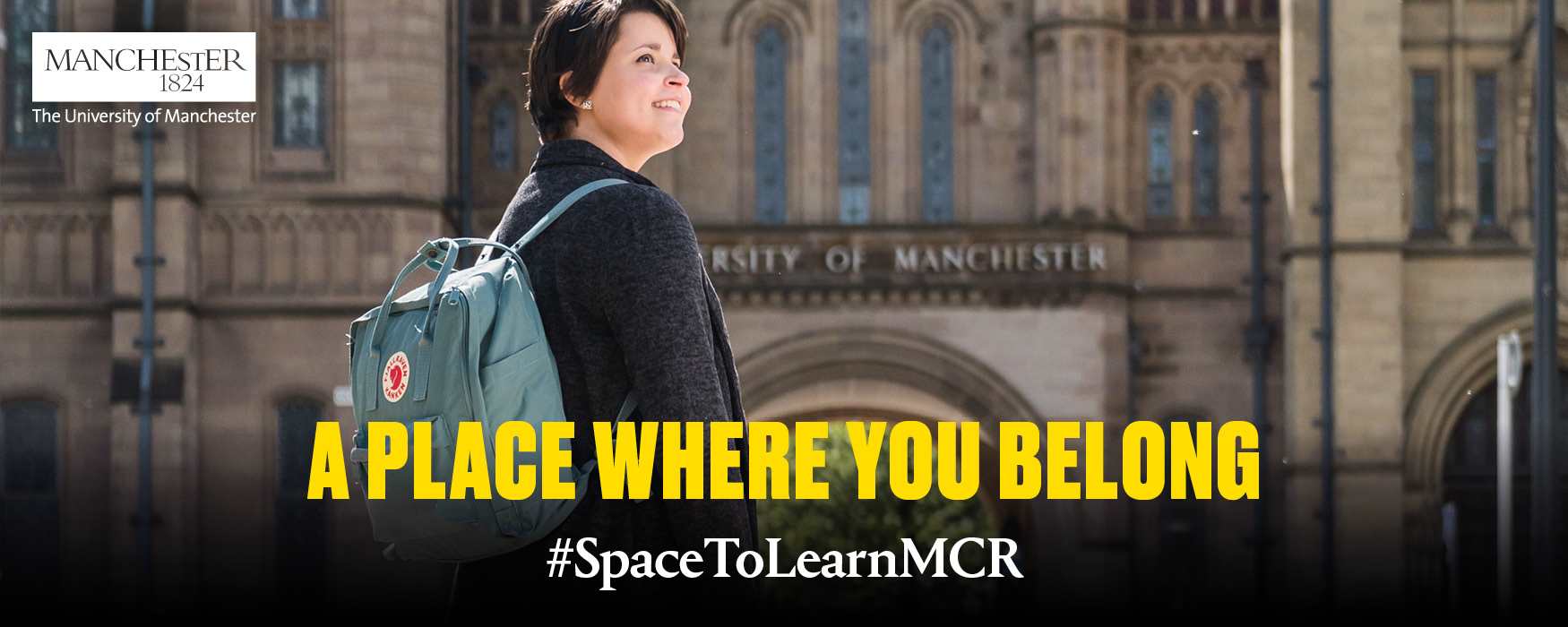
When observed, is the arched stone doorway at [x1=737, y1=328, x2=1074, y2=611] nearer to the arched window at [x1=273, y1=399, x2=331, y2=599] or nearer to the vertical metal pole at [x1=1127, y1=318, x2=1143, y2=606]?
the vertical metal pole at [x1=1127, y1=318, x2=1143, y2=606]

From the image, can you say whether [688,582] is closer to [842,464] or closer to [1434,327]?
[1434,327]

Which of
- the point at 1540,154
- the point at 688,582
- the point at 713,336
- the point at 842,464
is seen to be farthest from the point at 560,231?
the point at 842,464

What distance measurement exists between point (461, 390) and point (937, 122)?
2104 centimetres

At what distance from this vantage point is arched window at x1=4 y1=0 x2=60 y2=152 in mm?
21797

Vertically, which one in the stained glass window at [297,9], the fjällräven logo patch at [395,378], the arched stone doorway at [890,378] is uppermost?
the stained glass window at [297,9]

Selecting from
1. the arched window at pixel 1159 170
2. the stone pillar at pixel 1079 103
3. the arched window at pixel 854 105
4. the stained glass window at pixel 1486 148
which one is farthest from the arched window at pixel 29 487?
the stained glass window at pixel 1486 148

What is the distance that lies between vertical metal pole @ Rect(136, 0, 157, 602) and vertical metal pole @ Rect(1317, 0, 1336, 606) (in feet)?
33.9

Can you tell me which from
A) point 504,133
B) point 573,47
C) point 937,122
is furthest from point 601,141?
point 937,122

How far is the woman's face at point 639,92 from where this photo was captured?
3.53 metres

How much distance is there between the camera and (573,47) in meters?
3.54

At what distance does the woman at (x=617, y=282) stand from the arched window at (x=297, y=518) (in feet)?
61.1

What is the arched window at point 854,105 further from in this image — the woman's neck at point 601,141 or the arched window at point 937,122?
the woman's neck at point 601,141

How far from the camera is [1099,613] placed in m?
22.3

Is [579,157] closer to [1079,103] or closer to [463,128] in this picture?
[463,128]
